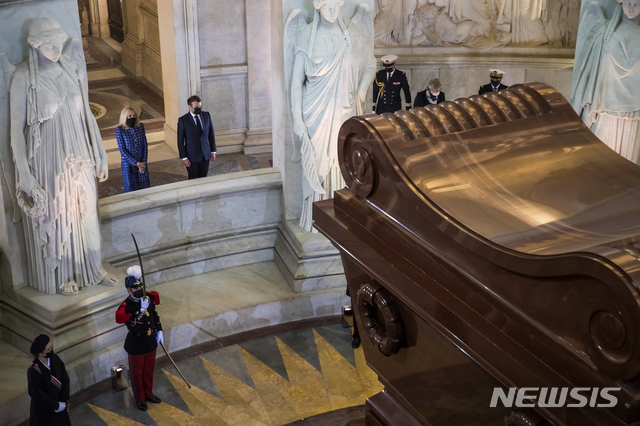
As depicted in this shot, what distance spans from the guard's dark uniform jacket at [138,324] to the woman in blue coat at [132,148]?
233 centimetres

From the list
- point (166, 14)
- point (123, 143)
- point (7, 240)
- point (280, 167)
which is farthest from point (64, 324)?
point (166, 14)

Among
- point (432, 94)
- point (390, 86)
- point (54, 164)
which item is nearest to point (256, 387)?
point (54, 164)

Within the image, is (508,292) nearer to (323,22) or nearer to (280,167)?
(323,22)

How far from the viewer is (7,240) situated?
→ 625 cm

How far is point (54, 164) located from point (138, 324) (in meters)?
1.55

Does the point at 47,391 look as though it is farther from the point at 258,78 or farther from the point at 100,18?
the point at 100,18

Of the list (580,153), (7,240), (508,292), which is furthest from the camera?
(7,240)

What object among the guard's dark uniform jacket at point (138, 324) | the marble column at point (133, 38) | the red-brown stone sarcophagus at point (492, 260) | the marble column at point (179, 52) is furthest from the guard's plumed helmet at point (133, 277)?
the marble column at point (133, 38)

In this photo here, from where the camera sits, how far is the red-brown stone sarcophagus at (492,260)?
1324 millimetres

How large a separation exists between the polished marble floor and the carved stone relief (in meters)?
5.99

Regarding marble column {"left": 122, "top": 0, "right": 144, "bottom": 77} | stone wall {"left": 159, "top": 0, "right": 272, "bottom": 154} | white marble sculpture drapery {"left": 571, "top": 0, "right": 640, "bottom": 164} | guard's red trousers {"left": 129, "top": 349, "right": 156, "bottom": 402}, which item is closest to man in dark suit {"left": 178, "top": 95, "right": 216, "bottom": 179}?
stone wall {"left": 159, "top": 0, "right": 272, "bottom": 154}

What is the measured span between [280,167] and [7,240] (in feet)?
9.49

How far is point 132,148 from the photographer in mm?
7789

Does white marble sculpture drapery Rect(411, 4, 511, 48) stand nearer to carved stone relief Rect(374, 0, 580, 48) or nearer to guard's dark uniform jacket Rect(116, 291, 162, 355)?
carved stone relief Rect(374, 0, 580, 48)
